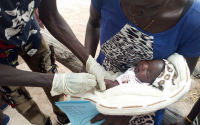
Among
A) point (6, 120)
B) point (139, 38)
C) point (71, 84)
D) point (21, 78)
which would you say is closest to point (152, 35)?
point (139, 38)

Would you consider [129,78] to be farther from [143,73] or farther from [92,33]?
[92,33]

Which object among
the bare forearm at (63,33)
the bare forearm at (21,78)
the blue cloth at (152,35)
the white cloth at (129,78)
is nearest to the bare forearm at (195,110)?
the blue cloth at (152,35)

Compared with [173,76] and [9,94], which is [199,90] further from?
[9,94]

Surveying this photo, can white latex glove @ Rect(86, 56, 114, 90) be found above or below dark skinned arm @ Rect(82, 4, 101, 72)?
below

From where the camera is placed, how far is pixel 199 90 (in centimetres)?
272

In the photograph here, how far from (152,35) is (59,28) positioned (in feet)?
2.69

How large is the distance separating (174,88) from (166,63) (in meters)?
0.19

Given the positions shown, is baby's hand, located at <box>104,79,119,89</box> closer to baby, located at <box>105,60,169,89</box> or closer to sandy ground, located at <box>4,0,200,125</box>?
baby, located at <box>105,60,169,89</box>

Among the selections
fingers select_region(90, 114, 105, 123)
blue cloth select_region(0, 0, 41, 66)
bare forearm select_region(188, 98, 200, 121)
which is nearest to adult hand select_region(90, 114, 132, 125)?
fingers select_region(90, 114, 105, 123)

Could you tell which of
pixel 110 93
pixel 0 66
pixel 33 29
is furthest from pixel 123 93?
pixel 33 29

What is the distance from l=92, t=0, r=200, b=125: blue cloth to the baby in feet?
0.15

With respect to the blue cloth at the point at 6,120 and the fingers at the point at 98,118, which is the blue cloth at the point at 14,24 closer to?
the fingers at the point at 98,118

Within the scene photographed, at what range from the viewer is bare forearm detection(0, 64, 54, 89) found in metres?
1.02

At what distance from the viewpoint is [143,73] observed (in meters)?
1.25
